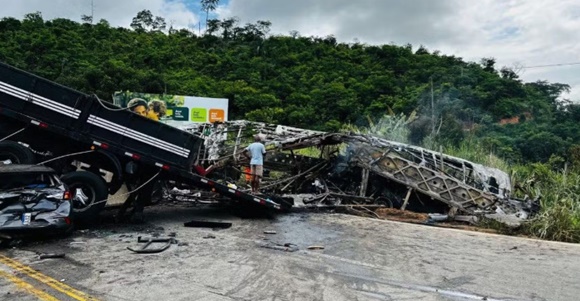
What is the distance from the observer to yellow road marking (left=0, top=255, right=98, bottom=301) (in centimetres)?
537

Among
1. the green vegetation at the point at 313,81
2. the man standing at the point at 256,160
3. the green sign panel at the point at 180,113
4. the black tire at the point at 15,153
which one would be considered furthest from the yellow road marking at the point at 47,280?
the green sign panel at the point at 180,113

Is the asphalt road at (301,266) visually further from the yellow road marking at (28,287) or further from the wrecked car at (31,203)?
the wrecked car at (31,203)

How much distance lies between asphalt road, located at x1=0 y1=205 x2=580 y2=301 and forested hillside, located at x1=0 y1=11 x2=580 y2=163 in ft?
52.8

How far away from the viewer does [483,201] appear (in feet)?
45.5

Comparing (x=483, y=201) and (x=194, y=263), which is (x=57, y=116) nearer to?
(x=194, y=263)

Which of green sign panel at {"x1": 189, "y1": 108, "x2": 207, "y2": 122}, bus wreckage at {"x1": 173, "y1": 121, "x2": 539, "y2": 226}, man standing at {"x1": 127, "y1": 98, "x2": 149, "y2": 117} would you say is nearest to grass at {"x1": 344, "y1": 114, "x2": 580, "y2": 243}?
bus wreckage at {"x1": 173, "y1": 121, "x2": 539, "y2": 226}

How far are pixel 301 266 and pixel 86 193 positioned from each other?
212 inches

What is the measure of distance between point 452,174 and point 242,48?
45.4 metres

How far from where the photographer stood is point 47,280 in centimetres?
599

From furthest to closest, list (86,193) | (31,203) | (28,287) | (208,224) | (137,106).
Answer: (137,106) → (208,224) → (86,193) → (31,203) → (28,287)

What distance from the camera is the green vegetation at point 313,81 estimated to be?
111ft

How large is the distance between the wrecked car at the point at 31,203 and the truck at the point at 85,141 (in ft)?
4.09

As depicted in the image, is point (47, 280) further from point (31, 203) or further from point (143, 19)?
point (143, 19)

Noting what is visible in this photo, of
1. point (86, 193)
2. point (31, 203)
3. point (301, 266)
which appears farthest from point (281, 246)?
point (86, 193)
